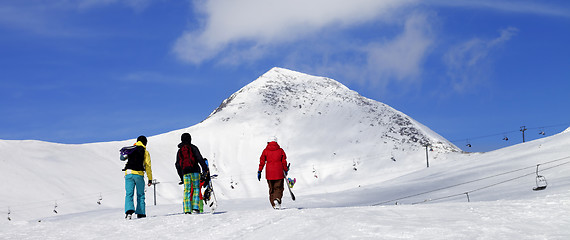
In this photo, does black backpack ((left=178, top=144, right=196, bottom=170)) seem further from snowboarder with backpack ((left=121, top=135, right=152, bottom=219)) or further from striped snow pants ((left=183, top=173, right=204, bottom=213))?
snowboarder with backpack ((left=121, top=135, right=152, bottom=219))

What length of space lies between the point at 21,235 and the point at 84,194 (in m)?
86.7

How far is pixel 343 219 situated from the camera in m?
9.49

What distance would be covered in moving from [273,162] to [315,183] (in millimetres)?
111373

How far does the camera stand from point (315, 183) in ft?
411

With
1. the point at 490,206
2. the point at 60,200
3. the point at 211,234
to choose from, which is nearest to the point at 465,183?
the point at 490,206

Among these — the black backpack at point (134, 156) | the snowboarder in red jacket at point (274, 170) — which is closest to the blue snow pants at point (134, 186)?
the black backpack at point (134, 156)

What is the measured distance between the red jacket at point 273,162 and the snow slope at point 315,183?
1.13 metres

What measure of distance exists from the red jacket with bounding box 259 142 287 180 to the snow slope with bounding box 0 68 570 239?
1.13 meters

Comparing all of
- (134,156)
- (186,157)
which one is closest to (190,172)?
(186,157)

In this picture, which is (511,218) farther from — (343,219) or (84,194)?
(84,194)

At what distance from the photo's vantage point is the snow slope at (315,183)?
361 inches

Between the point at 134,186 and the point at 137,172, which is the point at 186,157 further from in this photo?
the point at 134,186

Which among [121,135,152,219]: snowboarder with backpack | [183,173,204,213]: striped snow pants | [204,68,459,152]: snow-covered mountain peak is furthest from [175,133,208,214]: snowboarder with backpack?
[204,68,459,152]: snow-covered mountain peak

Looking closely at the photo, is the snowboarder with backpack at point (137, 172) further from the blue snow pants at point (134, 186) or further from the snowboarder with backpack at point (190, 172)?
the snowboarder with backpack at point (190, 172)
